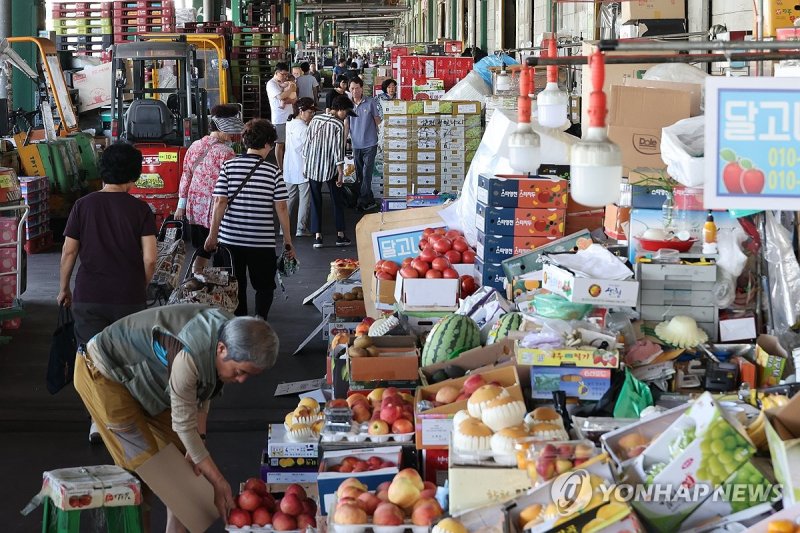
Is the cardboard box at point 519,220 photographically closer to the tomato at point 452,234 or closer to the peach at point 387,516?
the tomato at point 452,234

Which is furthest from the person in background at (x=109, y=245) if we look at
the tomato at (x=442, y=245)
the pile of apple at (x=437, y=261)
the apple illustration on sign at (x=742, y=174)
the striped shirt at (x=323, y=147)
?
the striped shirt at (x=323, y=147)

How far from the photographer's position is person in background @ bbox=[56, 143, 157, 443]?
612cm

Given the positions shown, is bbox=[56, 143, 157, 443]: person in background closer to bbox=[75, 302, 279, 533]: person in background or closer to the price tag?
bbox=[75, 302, 279, 533]: person in background

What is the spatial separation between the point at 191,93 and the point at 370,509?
12194mm

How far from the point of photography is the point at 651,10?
Result: 10.2 m

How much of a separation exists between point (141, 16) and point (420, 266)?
1694 cm

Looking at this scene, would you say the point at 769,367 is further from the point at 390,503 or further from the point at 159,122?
the point at 159,122

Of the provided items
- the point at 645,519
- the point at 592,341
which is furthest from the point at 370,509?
the point at 592,341

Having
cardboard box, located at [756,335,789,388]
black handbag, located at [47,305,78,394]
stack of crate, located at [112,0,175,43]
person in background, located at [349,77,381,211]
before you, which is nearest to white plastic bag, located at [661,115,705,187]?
cardboard box, located at [756,335,789,388]

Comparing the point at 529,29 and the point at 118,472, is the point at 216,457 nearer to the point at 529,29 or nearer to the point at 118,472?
the point at 118,472

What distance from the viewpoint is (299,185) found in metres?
13.8

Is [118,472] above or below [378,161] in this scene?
below

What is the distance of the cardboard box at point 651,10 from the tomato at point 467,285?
3916 mm

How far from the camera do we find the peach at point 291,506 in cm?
431
